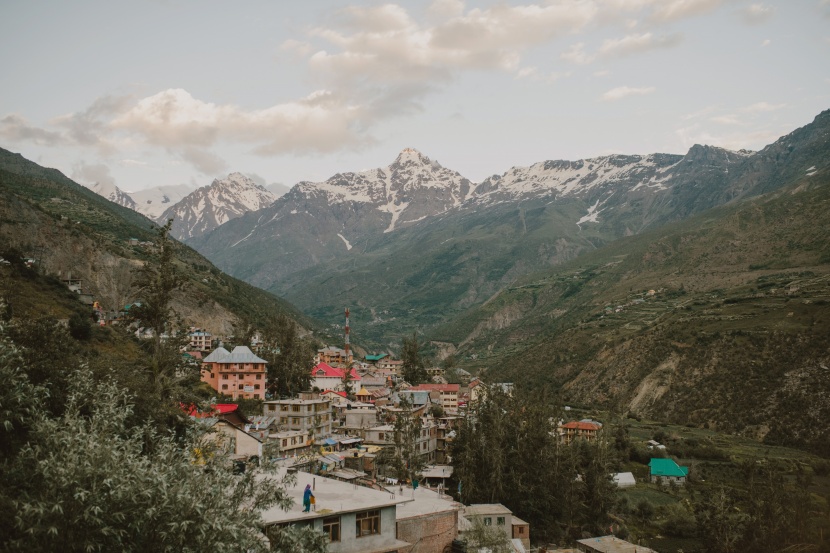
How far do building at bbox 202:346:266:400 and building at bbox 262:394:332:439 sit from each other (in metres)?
10.3

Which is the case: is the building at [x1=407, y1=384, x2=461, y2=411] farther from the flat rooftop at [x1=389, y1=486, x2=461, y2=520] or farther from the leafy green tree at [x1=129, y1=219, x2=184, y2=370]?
the leafy green tree at [x1=129, y1=219, x2=184, y2=370]

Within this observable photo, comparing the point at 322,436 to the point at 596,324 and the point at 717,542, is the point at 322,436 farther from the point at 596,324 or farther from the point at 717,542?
the point at 596,324

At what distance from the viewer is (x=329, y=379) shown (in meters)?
104

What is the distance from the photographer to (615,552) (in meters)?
41.9

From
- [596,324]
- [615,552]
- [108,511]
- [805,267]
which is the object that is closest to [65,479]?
[108,511]

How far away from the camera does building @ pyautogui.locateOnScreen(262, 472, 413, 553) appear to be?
2153cm

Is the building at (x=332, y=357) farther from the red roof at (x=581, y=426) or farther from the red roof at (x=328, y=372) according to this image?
the red roof at (x=581, y=426)

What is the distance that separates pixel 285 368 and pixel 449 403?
98.0 ft

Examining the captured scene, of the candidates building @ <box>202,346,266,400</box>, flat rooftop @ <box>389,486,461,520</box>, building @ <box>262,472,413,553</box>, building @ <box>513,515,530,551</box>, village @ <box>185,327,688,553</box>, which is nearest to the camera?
building @ <box>262,472,413,553</box>

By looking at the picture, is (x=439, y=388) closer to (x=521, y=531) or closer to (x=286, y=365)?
(x=286, y=365)

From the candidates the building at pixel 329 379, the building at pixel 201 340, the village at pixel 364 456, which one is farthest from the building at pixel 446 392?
the building at pixel 201 340

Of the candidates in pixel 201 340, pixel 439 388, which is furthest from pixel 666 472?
pixel 201 340

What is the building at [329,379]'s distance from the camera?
100 meters

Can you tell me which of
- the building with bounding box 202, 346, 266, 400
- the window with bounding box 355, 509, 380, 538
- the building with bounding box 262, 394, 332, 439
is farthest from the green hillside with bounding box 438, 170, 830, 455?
the window with bounding box 355, 509, 380, 538
